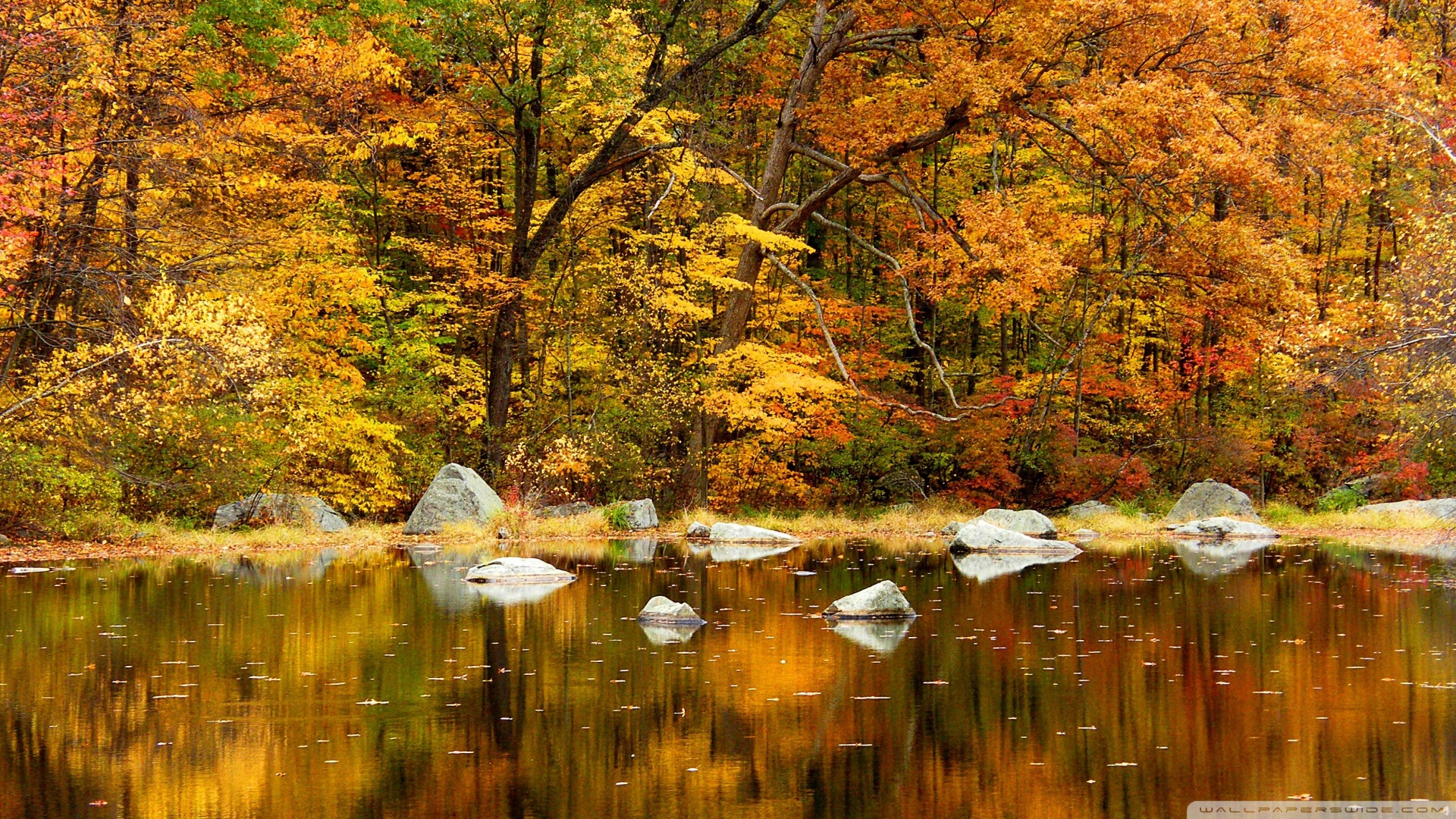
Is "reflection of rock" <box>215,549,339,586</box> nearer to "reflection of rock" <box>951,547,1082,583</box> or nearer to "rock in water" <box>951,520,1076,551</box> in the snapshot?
"reflection of rock" <box>951,547,1082,583</box>

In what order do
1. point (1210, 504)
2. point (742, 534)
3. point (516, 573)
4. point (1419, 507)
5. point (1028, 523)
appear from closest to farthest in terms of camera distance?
point (516, 573), point (1028, 523), point (742, 534), point (1419, 507), point (1210, 504)

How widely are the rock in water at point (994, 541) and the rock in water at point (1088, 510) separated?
560cm

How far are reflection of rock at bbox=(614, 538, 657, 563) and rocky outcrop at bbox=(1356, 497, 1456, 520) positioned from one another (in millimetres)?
12990

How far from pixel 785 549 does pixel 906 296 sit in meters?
6.27

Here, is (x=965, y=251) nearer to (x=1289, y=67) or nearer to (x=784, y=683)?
(x=1289, y=67)

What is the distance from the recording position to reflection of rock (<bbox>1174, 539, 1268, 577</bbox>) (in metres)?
16.8

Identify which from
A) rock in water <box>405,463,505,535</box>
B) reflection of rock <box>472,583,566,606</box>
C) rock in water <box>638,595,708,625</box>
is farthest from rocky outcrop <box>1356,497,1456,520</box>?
rock in water <box>638,595,708,625</box>

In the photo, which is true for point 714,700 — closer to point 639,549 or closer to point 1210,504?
point 639,549

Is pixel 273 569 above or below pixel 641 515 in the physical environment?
below

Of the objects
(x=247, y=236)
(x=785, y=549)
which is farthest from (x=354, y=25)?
(x=785, y=549)

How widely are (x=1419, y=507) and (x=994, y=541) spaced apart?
29.8 feet

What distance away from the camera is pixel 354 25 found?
25.5m

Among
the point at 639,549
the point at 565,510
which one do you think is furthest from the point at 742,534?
the point at 565,510

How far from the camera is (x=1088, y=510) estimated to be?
85.6ft
